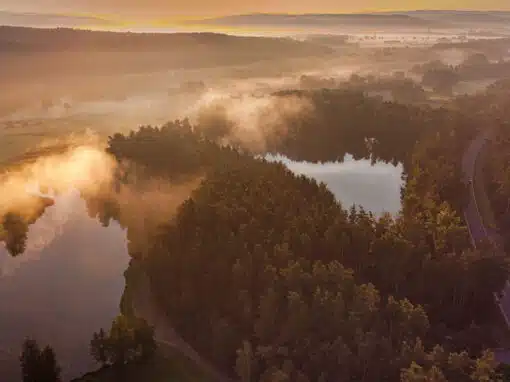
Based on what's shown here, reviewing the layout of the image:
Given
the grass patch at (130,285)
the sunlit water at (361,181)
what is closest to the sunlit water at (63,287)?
the grass patch at (130,285)

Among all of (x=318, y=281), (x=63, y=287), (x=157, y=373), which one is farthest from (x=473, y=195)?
(x=63, y=287)

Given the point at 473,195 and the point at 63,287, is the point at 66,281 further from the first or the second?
the point at 473,195

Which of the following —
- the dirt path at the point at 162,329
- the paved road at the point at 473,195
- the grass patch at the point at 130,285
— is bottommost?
the dirt path at the point at 162,329

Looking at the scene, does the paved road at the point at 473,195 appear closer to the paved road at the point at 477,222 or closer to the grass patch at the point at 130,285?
the paved road at the point at 477,222

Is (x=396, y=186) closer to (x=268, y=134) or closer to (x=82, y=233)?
(x=268, y=134)

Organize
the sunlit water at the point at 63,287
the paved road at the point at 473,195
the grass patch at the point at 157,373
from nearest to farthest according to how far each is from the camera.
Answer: the grass patch at the point at 157,373 < the sunlit water at the point at 63,287 < the paved road at the point at 473,195

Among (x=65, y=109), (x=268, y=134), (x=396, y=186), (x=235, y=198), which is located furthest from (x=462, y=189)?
(x=65, y=109)
